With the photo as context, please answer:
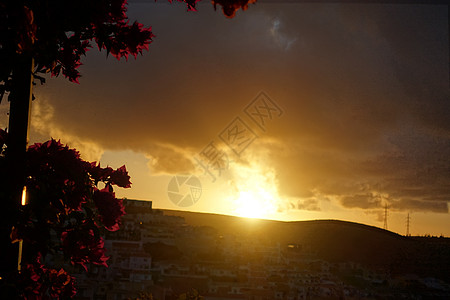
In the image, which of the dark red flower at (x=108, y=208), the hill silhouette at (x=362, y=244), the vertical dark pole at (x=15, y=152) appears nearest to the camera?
the vertical dark pole at (x=15, y=152)

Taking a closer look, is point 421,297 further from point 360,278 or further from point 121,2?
point 121,2

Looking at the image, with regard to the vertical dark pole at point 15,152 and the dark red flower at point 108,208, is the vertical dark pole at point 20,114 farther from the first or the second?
the dark red flower at point 108,208

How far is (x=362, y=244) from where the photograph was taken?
7744cm

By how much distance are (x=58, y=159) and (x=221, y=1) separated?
1459 millimetres

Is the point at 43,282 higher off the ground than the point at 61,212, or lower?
lower

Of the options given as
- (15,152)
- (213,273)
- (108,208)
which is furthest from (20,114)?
(213,273)

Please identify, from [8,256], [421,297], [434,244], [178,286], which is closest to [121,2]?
[8,256]

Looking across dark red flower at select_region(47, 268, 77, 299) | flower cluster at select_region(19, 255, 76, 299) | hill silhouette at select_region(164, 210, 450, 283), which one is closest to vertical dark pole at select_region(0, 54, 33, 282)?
flower cluster at select_region(19, 255, 76, 299)

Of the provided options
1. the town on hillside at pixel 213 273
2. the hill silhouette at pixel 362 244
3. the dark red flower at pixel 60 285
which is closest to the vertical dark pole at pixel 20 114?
the dark red flower at pixel 60 285

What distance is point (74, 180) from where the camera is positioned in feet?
9.59

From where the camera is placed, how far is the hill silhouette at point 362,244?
194 ft

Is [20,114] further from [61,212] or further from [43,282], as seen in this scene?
[43,282]

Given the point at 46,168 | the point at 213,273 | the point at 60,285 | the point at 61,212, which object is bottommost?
the point at 213,273

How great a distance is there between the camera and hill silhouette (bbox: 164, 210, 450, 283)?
59281 millimetres
